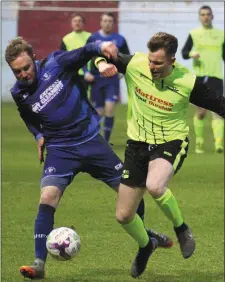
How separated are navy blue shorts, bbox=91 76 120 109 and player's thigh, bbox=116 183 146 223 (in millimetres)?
9210

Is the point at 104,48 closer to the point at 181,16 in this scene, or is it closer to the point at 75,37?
the point at 75,37

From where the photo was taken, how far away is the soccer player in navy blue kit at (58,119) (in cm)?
755

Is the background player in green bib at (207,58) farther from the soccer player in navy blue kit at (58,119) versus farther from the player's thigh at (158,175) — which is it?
the player's thigh at (158,175)

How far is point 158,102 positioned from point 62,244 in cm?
139

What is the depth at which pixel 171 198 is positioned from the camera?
293 inches

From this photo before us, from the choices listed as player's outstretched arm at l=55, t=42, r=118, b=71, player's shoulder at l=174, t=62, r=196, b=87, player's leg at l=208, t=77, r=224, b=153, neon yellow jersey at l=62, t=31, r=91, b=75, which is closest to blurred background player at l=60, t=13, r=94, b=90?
neon yellow jersey at l=62, t=31, r=91, b=75

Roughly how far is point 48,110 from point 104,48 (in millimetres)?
810

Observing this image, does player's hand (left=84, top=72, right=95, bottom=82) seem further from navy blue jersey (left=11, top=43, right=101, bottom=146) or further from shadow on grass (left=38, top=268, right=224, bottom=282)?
shadow on grass (left=38, top=268, right=224, bottom=282)

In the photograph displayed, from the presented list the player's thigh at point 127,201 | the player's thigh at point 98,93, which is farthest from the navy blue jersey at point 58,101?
the player's thigh at point 98,93

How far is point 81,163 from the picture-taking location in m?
7.84

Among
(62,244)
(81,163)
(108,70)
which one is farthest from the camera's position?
(81,163)

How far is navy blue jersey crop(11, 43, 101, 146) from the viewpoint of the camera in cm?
773

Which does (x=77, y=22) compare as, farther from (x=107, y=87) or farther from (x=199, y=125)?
(x=199, y=125)

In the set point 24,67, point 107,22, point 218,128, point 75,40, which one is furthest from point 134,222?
point 75,40
